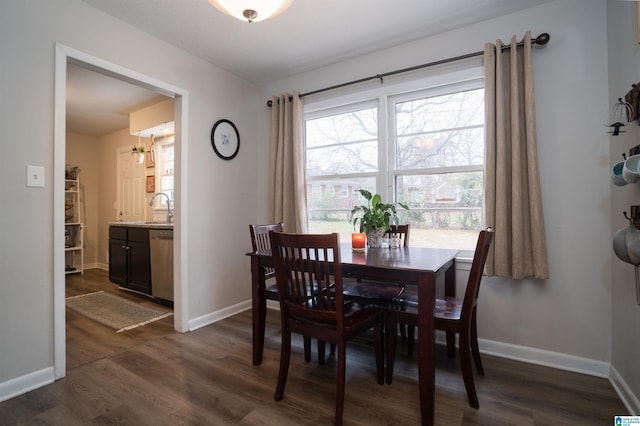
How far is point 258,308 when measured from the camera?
2.19 metres

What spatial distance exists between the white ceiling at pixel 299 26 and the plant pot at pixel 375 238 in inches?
64.2

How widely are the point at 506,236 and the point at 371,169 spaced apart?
1259 millimetres

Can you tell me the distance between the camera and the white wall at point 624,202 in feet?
5.26

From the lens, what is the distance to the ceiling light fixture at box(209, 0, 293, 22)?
1.51m

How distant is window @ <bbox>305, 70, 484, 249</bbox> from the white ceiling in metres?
0.45

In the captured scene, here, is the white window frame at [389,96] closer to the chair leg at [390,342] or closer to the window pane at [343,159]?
the window pane at [343,159]

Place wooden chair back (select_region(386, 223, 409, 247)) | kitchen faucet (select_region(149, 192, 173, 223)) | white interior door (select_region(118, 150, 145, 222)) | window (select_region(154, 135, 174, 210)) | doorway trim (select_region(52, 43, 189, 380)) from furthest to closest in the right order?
1. white interior door (select_region(118, 150, 145, 222))
2. window (select_region(154, 135, 174, 210))
3. kitchen faucet (select_region(149, 192, 173, 223))
4. wooden chair back (select_region(386, 223, 409, 247))
5. doorway trim (select_region(52, 43, 189, 380))

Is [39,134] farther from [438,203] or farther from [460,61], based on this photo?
[460,61]

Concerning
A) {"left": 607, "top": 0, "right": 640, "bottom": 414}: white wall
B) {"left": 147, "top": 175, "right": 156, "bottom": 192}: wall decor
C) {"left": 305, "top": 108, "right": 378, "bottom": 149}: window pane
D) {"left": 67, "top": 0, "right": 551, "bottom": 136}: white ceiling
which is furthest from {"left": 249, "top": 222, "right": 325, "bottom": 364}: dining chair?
{"left": 147, "top": 175, "right": 156, "bottom": 192}: wall decor

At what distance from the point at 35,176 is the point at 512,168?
311 centimetres

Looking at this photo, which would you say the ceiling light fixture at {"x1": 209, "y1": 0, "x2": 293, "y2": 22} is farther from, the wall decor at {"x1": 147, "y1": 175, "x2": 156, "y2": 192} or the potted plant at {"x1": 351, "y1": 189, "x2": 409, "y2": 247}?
the wall decor at {"x1": 147, "y1": 175, "x2": 156, "y2": 192}

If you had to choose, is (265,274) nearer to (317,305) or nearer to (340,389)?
(317,305)

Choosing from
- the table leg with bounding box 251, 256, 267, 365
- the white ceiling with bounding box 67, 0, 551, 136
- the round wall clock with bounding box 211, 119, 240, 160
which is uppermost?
the white ceiling with bounding box 67, 0, 551, 136

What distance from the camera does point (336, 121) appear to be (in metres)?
3.18
